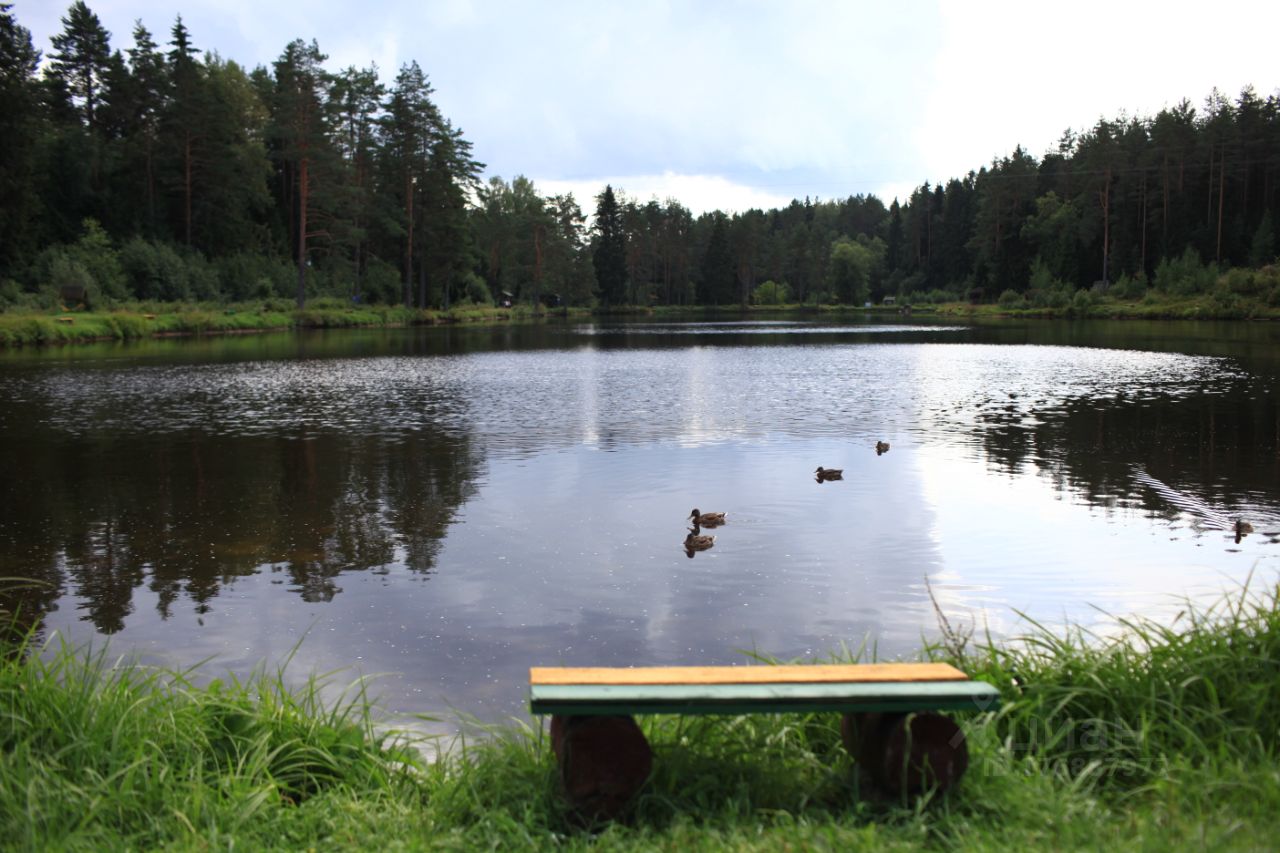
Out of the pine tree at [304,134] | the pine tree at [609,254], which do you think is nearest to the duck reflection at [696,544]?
the pine tree at [304,134]

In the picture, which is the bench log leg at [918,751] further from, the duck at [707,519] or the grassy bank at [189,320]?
the grassy bank at [189,320]

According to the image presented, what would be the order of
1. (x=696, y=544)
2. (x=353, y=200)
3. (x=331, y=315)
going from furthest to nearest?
(x=353, y=200) < (x=331, y=315) < (x=696, y=544)

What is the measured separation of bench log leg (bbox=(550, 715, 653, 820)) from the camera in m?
4.04

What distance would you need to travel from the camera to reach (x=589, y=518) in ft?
37.0

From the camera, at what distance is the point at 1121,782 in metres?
4.29

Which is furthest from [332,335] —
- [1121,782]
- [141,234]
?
[1121,782]

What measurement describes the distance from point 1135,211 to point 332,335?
240 ft

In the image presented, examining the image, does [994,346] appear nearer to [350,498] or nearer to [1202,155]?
[350,498]

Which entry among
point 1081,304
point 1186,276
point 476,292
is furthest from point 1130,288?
point 476,292

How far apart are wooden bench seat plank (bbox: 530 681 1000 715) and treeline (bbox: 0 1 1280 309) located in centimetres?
5103

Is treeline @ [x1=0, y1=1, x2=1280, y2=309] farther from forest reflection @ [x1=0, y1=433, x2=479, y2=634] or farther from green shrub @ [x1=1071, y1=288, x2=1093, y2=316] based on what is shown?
forest reflection @ [x1=0, y1=433, x2=479, y2=634]

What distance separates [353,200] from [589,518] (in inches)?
2376

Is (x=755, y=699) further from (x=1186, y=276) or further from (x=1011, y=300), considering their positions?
(x=1011, y=300)

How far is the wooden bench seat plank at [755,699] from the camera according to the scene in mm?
3951
